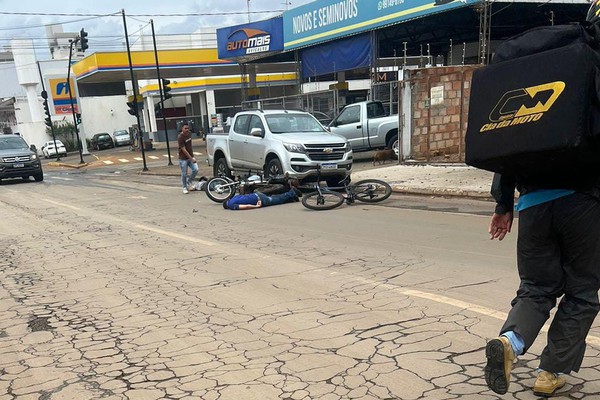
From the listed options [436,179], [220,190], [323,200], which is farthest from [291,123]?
[436,179]

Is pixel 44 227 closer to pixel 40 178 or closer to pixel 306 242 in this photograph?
pixel 306 242

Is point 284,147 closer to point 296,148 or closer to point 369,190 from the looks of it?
point 296,148

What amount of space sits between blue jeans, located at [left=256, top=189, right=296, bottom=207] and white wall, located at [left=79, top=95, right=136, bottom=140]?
51.8 meters

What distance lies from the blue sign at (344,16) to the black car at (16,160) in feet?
43.4

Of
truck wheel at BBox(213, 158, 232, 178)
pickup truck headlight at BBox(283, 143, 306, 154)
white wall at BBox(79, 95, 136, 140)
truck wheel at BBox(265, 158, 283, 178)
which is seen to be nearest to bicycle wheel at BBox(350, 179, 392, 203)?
pickup truck headlight at BBox(283, 143, 306, 154)

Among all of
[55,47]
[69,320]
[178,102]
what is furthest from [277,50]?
[55,47]

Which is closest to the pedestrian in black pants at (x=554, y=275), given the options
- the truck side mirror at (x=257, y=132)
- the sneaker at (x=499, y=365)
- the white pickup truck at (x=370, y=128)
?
the sneaker at (x=499, y=365)

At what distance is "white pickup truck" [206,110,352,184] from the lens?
39.1ft

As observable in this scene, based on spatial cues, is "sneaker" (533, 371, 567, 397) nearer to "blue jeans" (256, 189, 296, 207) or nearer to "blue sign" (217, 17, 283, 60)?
"blue jeans" (256, 189, 296, 207)

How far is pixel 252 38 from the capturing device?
27.3m

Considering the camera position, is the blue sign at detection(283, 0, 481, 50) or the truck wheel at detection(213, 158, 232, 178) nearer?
the truck wheel at detection(213, 158, 232, 178)

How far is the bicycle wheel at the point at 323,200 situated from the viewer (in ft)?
32.9

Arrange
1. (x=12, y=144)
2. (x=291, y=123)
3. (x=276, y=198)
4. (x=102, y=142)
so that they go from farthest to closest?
(x=102, y=142), (x=12, y=144), (x=291, y=123), (x=276, y=198)

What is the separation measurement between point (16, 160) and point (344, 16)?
14.8 m
